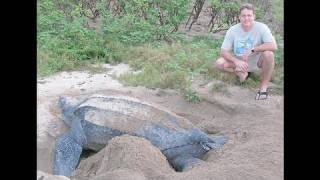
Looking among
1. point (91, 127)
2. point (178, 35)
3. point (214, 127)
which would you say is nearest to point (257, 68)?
point (214, 127)

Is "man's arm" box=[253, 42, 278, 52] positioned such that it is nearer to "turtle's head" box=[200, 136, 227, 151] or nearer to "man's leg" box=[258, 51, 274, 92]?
"man's leg" box=[258, 51, 274, 92]

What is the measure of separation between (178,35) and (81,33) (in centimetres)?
109

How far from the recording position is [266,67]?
4.50 m

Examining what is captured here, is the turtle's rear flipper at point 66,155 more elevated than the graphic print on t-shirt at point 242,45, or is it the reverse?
the graphic print on t-shirt at point 242,45

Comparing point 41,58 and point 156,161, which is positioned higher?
point 41,58

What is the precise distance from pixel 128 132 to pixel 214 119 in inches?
33.5

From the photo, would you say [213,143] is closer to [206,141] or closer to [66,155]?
[206,141]

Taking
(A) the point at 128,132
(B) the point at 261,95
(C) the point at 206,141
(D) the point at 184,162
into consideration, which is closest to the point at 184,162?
Answer: (D) the point at 184,162

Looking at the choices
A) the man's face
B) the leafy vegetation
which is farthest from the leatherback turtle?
the man's face

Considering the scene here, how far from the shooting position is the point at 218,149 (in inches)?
136

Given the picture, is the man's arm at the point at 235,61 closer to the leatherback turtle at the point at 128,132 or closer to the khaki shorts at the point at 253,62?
the khaki shorts at the point at 253,62

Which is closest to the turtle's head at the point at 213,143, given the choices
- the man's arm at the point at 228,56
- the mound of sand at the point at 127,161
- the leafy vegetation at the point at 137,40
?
the mound of sand at the point at 127,161

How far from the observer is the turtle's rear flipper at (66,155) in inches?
134
